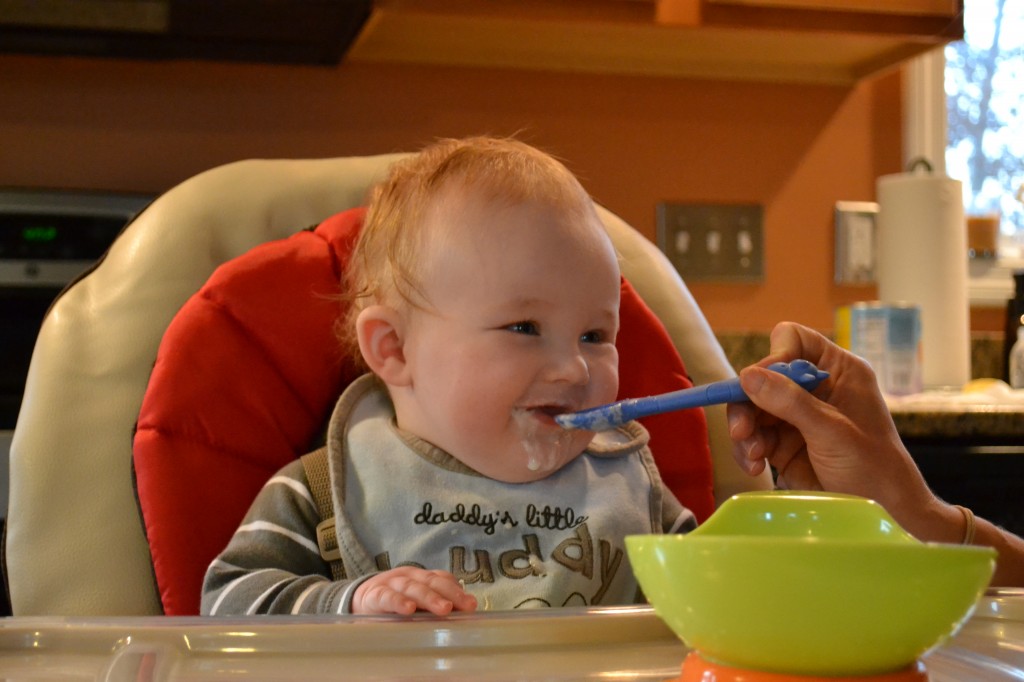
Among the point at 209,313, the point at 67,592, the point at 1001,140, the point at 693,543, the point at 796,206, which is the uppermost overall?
the point at 1001,140

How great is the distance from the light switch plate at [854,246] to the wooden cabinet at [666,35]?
285 millimetres

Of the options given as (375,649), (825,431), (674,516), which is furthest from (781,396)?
(375,649)

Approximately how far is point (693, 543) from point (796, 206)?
204 centimetres

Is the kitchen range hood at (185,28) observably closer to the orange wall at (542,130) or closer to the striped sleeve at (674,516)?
the orange wall at (542,130)

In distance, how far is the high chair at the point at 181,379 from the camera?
1013mm

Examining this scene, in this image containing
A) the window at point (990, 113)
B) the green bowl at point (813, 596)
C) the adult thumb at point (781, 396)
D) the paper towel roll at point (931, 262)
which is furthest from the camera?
the window at point (990, 113)

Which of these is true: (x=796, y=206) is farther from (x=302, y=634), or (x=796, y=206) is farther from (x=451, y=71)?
(x=302, y=634)

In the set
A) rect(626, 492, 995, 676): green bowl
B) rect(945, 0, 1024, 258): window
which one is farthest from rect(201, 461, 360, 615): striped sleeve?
rect(945, 0, 1024, 258): window

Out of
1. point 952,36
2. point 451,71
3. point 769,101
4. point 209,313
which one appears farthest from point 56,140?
point 952,36

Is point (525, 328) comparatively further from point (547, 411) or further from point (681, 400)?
point (681, 400)

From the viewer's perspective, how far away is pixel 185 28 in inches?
73.9

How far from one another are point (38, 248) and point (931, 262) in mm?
1585

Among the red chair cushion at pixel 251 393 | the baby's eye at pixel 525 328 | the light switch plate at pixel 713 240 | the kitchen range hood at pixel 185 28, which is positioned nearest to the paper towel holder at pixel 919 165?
the light switch plate at pixel 713 240

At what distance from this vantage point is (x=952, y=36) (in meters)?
Answer: 2.08
